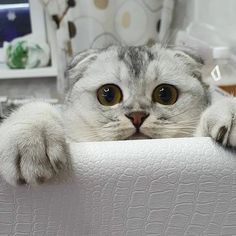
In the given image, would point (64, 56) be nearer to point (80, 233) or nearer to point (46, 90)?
point (46, 90)

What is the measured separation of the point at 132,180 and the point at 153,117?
0.26m

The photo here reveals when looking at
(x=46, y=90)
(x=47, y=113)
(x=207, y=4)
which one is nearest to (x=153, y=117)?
(x=47, y=113)

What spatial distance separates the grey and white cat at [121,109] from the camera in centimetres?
58

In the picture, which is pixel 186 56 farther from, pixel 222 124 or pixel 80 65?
pixel 222 124

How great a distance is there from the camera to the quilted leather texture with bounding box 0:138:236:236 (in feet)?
Result: 1.73

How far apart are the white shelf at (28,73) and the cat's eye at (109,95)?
148cm

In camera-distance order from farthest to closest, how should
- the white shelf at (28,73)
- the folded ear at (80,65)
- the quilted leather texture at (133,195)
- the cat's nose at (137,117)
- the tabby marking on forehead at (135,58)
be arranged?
the white shelf at (28,73) → the folded ear at (80,65) → the tabby marking on forehead at (135,58) → the cat's nose at (137,117) → the quilted leather texture at (133,195)

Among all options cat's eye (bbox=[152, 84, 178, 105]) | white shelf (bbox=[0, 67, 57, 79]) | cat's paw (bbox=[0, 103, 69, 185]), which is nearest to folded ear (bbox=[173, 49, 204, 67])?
cat's eye (bbox=[152, 84, 178, 105])

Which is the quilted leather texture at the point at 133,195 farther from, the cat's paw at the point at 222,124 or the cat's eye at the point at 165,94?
the cat's eye at the point at 165,94

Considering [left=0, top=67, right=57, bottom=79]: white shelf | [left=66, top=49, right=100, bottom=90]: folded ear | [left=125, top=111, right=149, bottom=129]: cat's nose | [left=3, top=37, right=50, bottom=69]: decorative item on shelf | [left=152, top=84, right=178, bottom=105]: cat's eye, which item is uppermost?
[left=66, top=49, right=100, bottom=90]: folded ear

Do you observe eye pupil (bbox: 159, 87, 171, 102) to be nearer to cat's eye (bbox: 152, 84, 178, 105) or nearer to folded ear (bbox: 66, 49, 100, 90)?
cat's eye (bbox: 152, 84, 178, 105)

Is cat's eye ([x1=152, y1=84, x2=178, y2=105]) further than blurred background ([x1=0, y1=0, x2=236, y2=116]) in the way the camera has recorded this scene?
No

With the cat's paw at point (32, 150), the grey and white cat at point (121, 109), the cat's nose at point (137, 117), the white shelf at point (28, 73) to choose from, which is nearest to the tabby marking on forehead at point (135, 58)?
the grey and white cat at point (121, 109)

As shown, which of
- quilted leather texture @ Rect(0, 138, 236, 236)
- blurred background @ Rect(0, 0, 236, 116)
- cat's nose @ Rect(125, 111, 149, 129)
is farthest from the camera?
blurred background @ Rect(0, 0, 236, 116)
